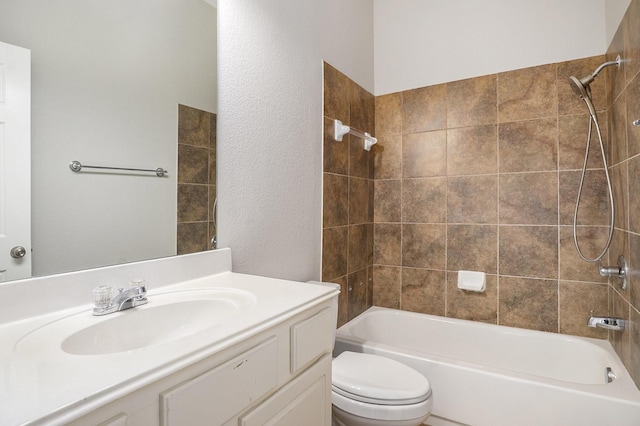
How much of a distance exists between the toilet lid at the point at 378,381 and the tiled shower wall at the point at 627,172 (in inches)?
36.7

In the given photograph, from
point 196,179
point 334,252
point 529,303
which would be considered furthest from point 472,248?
point 196,179

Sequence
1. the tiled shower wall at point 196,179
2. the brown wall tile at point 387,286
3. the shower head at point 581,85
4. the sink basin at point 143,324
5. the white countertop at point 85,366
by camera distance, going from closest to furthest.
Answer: the white countertop at point 85,366, the sink basin at point 143,324, the tiled shower wall at point 196,179, the shower head at point 581,85, the brown wall tile at point 387,286

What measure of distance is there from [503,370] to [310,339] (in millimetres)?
1150

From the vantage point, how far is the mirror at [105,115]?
0.82m

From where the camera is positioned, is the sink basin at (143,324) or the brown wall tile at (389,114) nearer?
the sink basin at (143,324)

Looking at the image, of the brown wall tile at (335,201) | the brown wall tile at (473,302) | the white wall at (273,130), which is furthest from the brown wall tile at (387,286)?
the white wall at (273,130)

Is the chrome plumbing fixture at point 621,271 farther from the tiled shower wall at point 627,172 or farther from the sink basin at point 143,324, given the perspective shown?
the sink basin at point 143,324

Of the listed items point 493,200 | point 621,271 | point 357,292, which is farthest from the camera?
point 357,292

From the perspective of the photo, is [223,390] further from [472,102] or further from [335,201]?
[472,102]

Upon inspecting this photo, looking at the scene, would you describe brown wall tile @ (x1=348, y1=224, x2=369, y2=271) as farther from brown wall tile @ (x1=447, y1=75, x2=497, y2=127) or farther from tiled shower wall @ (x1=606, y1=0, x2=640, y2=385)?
tiled shower wall @ (x1=606, y1=0, x2=640, y2=385)

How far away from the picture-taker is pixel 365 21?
7.95 ft

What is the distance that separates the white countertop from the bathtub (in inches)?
44.7

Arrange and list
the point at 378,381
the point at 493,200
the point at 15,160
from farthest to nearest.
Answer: the point at 493,200, the point at 378,381, the point at 15,160

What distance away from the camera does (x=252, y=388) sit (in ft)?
2.34
